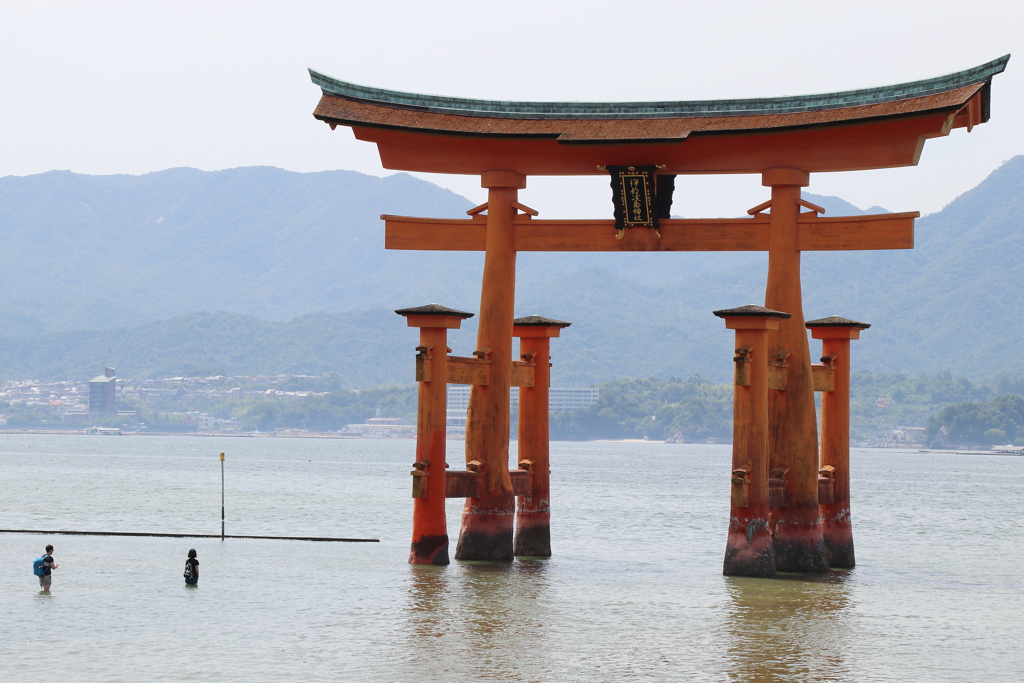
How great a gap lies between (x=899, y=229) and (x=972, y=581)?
33.3 ft

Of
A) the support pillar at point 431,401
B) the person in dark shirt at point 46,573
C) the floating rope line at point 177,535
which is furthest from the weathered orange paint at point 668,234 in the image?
the floating rope line at point 177,535

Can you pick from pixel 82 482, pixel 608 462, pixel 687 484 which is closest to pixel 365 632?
pixel 82 482

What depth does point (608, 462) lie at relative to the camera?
146 m

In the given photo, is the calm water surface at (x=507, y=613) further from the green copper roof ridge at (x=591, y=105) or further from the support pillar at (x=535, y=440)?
the green copper roof ridge at (x=591, y=105)

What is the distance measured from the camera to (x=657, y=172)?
85.0 feet

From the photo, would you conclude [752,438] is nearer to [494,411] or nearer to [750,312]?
[750,312]

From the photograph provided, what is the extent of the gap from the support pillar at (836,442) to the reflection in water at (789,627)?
692 mm

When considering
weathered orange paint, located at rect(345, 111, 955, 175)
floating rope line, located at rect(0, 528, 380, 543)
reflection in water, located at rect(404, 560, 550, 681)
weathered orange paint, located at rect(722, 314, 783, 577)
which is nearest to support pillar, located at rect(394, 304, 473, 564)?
reflection in water, located at rect(404, 560, 550, 681)

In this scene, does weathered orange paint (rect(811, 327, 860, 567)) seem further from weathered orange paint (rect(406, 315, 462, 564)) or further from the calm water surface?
weathered orange paint (rect(406, 315, 462, 564))

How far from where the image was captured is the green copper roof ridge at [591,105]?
80.6 feet

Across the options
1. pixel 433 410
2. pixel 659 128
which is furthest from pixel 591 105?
pixel 433 410

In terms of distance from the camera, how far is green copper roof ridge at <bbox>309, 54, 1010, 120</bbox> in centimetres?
2456

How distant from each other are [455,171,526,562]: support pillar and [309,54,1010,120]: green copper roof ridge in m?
1.39

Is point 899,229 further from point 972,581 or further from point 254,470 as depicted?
point 254,470
